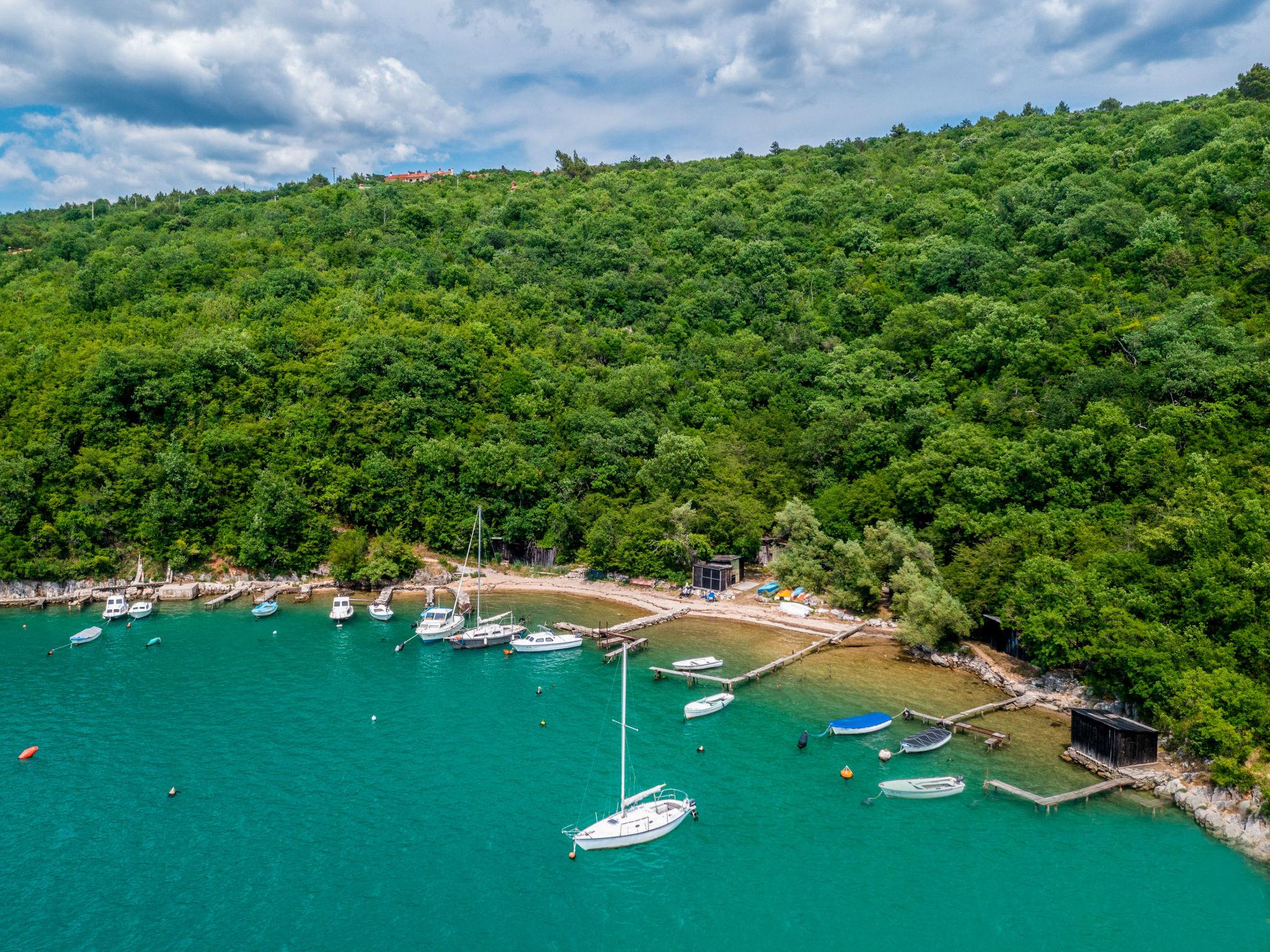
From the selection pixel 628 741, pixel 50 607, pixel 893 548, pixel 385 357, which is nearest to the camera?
pixel 628 741

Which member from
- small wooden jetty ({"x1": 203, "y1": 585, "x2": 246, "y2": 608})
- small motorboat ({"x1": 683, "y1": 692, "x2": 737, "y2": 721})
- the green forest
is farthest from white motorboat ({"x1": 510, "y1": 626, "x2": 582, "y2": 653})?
small wooden jetty ({"x1": 203, "y1": 585, "x2": 246, "y2": 608})

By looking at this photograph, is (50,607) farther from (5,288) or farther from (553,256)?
(553,256)

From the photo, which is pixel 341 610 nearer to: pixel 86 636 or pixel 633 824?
pixel 86 636

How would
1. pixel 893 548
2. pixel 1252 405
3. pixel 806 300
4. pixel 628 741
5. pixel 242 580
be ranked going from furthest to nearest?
pixel 806 300 < pixel 242 580 < pixel 893 548 < pixel 1252 405 < pixel 628 741

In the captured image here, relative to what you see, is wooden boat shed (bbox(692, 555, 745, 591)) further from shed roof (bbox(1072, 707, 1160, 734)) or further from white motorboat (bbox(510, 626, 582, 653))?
shed roof (bbox(1072, 707, 1160, 734))

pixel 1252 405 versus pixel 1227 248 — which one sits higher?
pixel 1227 248

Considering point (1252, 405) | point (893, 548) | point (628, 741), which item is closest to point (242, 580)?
point (628, 741)

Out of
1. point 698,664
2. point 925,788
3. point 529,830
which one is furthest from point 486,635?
point 925,788
